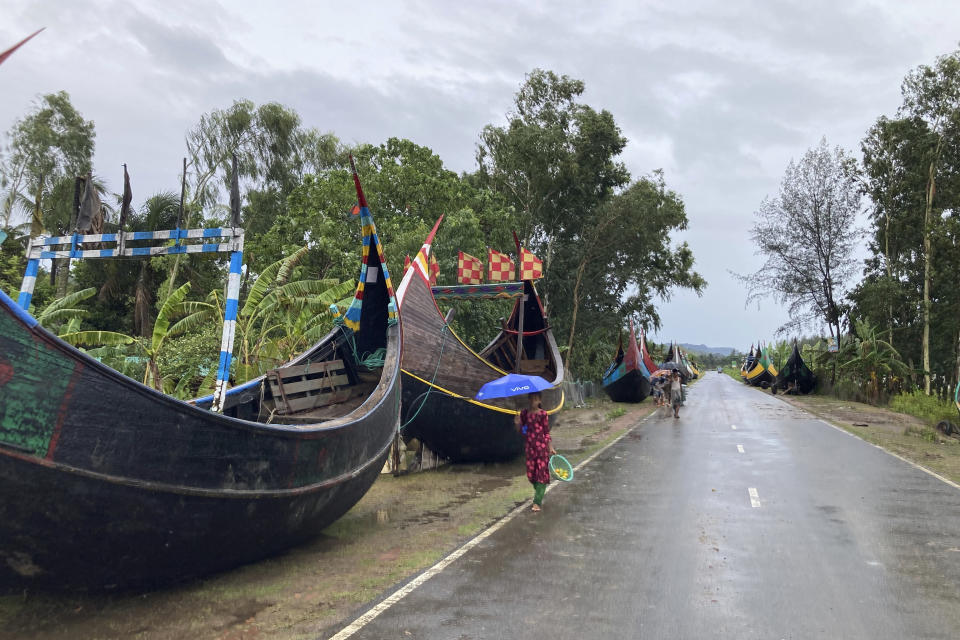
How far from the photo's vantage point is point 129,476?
410cm

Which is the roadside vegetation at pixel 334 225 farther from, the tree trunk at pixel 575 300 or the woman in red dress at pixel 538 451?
the woman in red dress at pixel 538 451

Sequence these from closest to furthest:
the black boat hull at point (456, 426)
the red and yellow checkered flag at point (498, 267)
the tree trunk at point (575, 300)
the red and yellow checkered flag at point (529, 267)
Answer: the black boat hull at point (456, 426) < the red and yellow checkered flag at point (498, 267) < the red and yellow checkered flag at point (529, 267) < the tree trunk at point (575, 300)

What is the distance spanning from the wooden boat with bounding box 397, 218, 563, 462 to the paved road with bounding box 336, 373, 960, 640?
193 cm

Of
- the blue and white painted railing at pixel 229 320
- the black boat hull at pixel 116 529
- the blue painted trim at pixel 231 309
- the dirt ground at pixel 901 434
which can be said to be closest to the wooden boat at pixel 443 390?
the blue and white painted railing at pixel 229 320

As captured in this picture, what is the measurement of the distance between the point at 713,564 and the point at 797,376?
122 ft

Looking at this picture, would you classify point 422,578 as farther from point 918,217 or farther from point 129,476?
point 918,217

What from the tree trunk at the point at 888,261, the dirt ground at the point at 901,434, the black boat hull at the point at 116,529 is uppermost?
the tree trunk at the point at 888,261

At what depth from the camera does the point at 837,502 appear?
8648 mm

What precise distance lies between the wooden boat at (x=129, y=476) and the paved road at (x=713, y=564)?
4.54ft

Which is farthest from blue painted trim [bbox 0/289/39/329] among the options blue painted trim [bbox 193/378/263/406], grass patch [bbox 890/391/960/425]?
grass patch [bbox 890/391/960/425]

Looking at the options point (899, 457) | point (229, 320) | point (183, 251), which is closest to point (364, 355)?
point (229, 320)

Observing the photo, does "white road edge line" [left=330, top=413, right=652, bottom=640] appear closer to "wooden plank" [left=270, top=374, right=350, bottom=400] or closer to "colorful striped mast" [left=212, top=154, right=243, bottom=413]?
"colorful striped mast" [left=212, top=154, right=243, bottom=413]

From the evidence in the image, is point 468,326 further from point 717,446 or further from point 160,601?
point 160,601

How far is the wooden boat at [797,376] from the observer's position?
126 ft
